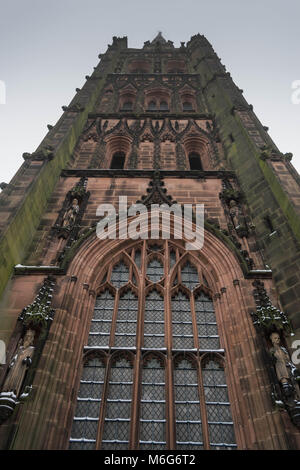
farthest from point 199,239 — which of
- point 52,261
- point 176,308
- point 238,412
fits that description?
point 238,412

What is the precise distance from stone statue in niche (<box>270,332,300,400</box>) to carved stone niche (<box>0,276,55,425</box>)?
3.91 m

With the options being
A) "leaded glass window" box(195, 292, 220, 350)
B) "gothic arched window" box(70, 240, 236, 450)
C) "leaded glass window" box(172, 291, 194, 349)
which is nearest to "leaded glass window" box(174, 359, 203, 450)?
"gothic arched window" box(70, 240, 236, 450)

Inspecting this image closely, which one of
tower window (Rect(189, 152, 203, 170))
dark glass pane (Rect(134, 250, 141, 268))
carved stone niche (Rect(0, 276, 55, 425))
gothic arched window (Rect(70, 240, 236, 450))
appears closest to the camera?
carved stone niche (Rect(0, 276, 55, 425))

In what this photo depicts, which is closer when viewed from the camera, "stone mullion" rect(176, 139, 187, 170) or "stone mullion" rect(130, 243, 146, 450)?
"stone mullion" rect(130, 243, 146, 450)

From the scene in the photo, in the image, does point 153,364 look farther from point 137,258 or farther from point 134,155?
point 134,155

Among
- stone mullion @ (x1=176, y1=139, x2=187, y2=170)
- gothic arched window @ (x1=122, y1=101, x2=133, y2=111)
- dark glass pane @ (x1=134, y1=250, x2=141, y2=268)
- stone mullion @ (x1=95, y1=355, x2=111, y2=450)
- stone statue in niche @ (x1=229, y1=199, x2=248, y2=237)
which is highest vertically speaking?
gothic arched window @ (x1=122, y1=101, x2=133, y2=111)

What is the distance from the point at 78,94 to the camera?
55.9 ft

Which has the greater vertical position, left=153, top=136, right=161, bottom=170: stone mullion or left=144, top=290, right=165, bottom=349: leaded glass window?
left=153, top=136, right=161, bottom=170: stone mullion

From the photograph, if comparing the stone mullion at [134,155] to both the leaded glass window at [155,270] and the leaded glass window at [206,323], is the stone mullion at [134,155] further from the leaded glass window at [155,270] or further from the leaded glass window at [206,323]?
the leaded glass window at [206,323]

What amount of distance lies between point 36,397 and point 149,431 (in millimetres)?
1874

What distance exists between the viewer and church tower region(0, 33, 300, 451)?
5.73m

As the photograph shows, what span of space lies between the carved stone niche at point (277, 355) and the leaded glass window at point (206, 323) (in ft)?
3.00

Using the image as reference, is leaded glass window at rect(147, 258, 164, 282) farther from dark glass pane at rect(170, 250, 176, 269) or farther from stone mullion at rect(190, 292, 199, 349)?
stone mullion at rect(190, 292, 199, 349)

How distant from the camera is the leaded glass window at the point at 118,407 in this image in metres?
5.70
